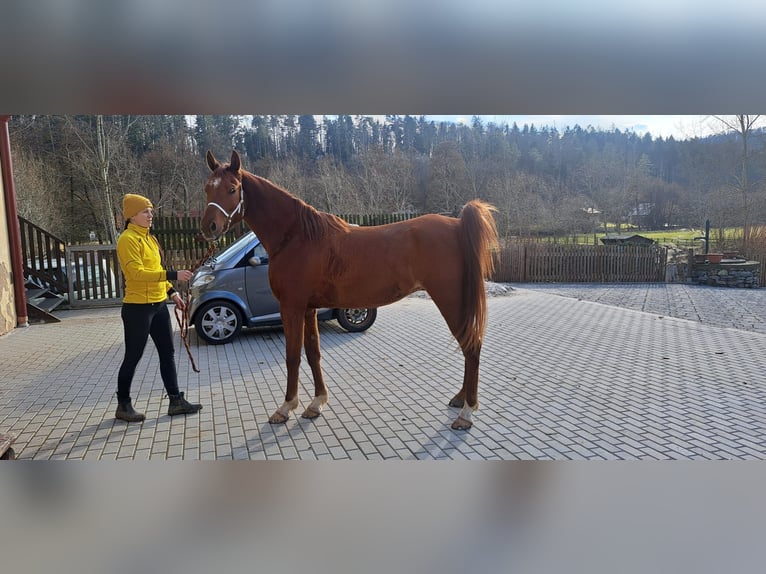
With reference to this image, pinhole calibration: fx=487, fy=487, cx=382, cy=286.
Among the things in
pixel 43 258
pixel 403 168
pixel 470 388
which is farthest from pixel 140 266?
pixel 403 168

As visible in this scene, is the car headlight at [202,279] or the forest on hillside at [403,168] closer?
the car headlight at [202,279]

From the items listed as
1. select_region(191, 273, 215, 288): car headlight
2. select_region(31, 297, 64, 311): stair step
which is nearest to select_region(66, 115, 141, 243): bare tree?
select_region(31, 297, 64, 311): stair step

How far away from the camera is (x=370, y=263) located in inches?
171

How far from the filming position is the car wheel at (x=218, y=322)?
7520 mm

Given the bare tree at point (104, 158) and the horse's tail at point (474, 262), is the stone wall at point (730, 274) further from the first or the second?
the bare tree at point (104, 158)

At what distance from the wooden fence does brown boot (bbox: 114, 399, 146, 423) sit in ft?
48.2

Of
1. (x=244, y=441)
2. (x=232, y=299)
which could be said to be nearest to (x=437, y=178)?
(x=232, y=299)

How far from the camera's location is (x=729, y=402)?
4.81 metres

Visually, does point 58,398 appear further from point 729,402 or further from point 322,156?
point 322,156

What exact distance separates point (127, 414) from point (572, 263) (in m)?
16.3

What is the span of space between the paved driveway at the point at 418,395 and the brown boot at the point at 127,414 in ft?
0.36

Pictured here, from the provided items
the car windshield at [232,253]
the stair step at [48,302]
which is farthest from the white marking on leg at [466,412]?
the stair step at [48,302]
